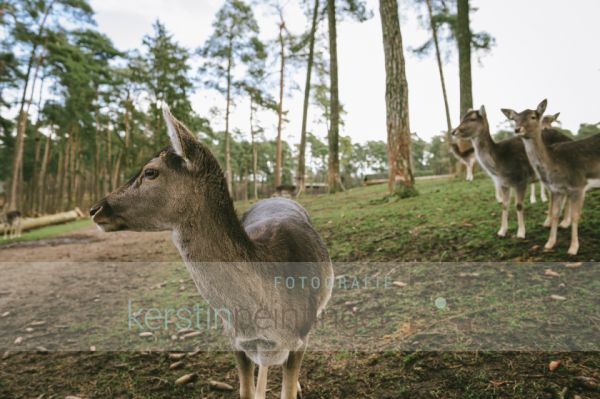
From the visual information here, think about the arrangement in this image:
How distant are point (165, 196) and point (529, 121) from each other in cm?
465

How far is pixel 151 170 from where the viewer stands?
193cm

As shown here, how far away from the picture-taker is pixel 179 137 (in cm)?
183

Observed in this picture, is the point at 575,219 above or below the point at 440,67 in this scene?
below

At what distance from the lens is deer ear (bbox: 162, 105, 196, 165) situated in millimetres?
1811

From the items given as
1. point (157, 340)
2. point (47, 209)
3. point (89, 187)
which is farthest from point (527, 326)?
point (89, 187)

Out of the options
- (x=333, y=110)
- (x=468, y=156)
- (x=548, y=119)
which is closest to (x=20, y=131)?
(x=333, y=110)

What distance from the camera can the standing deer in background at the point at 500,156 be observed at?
201 inches

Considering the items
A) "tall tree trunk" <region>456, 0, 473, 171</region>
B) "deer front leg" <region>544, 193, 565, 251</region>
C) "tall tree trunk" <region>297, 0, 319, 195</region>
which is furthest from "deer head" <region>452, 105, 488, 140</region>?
"tall tree trunk" <region>297, 0, 319, 195</region>

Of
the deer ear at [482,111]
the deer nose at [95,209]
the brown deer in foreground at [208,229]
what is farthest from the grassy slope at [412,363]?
the deer nose at [95,209]

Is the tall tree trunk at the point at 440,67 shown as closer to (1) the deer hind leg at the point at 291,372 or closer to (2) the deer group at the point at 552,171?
(2) the deer group at the point at 552,171

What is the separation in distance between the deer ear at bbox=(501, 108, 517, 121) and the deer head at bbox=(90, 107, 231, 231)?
4.48 meters

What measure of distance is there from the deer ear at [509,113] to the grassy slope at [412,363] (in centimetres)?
152

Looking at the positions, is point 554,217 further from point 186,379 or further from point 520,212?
point 186,379

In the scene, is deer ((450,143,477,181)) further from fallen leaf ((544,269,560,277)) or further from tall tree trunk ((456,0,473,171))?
fallen leaf ((544,269,560,277))
